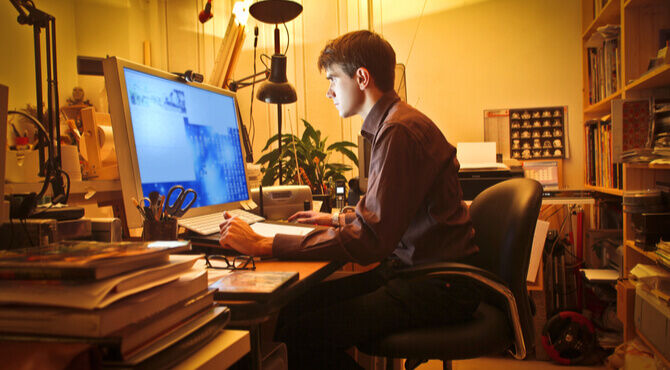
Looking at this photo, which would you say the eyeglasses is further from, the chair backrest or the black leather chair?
the chair backrest

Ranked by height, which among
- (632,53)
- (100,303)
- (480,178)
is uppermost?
(632,53)

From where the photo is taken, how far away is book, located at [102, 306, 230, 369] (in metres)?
0.41

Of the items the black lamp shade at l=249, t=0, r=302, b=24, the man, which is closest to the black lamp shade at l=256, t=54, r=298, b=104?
the black lamp shade at l=249, t=0, r=302, b=24

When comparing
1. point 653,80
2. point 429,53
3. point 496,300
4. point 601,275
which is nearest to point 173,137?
point 496,300

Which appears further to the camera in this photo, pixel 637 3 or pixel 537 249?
pixel 537 249

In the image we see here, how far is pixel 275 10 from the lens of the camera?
5.76 feet

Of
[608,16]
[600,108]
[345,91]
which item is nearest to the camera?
[345,91]

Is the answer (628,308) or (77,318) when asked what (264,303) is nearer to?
(77,318)

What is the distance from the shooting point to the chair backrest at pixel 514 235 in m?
0.99

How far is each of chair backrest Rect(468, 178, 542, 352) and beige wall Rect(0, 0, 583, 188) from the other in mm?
1775

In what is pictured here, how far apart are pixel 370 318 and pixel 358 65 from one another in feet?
2.30

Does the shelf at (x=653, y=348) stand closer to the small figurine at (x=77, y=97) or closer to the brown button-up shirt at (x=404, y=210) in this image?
the brown button-up shirt at (x=404, y=210)

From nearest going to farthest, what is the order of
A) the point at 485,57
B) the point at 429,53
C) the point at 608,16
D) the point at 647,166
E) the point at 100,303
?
the point at 100,303
the point at 647,166
the point at 608,16
the point at 485,57
the point at 429,53

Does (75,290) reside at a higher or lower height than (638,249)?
higher
